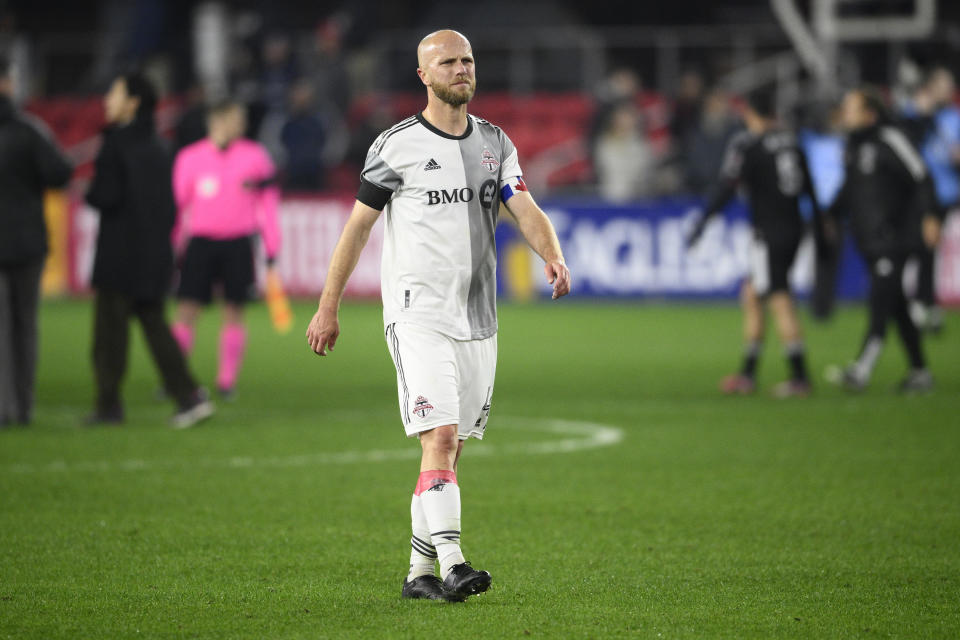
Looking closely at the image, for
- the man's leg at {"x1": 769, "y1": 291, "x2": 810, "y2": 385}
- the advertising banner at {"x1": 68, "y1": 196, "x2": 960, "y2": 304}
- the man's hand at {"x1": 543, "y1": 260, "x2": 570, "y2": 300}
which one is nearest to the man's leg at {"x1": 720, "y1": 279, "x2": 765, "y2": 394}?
the man's leg at {"x1": 769, "y1": 291, "x2": 810, "y2": 385}

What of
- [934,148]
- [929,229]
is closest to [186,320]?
[929,229]

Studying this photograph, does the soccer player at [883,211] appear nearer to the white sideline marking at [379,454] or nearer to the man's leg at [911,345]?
the man's leg at [911,345]

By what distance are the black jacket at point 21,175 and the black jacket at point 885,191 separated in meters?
6.56

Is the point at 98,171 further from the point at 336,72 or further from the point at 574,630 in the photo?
the point at 336,72

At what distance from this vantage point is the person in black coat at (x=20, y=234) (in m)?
11.1

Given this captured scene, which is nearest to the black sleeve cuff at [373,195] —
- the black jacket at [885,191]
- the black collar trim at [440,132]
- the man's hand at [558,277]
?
the black collar trim at [440,132]

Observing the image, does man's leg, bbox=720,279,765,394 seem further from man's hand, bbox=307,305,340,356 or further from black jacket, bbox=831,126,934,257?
man's hand, bbox=307,305,340,356

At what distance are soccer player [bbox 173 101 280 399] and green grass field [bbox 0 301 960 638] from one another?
28.9 inches

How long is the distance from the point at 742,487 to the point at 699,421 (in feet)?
9.83

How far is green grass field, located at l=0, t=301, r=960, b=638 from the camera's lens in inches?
228

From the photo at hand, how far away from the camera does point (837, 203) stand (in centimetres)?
1395

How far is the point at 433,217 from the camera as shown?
6.16 metres

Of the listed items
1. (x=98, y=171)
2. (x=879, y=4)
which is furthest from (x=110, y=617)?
(x=879, y=4)

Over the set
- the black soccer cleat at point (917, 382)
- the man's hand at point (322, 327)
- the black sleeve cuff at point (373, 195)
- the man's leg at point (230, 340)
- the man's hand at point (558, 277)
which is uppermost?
the black sleeve cuff at point (373, 195)
